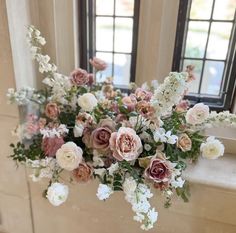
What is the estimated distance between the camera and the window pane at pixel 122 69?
1.10m

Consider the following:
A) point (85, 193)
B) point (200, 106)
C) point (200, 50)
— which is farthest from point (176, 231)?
point (200, 50)

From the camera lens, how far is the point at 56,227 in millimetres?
1170

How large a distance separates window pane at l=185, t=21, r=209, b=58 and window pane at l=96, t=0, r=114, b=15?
314 millimetres

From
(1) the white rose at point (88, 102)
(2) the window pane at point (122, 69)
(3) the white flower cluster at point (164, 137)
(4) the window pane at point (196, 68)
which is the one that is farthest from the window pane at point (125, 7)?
(3) the white flower cluster at point (164, 137)

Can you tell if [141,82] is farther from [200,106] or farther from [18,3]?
[18,3]

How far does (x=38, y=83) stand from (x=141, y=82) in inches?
17.0

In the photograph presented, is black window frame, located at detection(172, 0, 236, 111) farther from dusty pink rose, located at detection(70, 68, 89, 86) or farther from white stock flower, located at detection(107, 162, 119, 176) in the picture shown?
white stock flower, located at detection(107, 162, 119, 176)

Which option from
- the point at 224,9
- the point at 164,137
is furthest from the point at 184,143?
the point at 224,9

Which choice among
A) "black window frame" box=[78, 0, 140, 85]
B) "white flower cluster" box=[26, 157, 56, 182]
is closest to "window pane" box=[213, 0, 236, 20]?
"black window frame" box=[78, 0, 140, 85]

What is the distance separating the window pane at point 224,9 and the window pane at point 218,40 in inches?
1.0

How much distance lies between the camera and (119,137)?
713 mm

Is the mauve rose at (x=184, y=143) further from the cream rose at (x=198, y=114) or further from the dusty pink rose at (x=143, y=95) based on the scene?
the dusty pink rose at (x=143, y=95)

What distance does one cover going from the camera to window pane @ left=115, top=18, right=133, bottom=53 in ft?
3.41

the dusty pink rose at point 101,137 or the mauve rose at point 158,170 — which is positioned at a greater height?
the dusty pink rose at point 101,137
